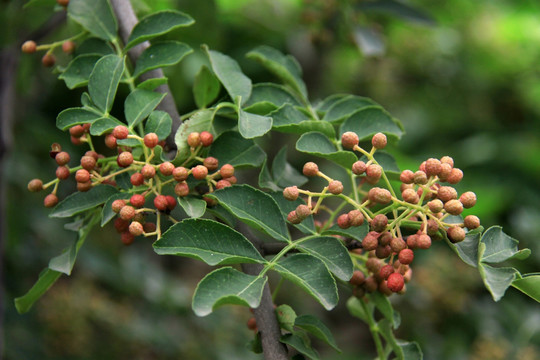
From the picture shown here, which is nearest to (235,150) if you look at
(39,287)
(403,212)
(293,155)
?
(403,212)

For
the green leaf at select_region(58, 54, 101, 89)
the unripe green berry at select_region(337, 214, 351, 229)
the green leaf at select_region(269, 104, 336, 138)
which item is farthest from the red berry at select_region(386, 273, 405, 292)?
the green leaf at select_region(58, 54, 101, 89)

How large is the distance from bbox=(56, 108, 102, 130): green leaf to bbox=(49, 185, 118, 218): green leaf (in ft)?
0.36

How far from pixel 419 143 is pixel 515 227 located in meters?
1.04

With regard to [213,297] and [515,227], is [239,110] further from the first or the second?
[515,227]

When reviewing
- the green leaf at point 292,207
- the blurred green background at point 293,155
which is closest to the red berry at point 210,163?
the green leaf at point 292,207

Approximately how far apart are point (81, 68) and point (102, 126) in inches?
7.8

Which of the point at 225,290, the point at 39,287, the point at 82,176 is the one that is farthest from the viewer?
the point at 39,287

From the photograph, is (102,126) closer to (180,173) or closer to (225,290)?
(180,173)

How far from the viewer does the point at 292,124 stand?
92 cm

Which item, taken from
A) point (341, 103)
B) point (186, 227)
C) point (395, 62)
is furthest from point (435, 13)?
point (186, 227)

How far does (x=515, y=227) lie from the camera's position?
232 centimetres

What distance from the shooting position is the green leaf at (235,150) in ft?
3.18

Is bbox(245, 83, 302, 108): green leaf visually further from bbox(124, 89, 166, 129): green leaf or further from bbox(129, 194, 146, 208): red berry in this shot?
bbox(129, 194, 146, 208): red berry

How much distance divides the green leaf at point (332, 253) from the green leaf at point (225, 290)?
0.29ft
